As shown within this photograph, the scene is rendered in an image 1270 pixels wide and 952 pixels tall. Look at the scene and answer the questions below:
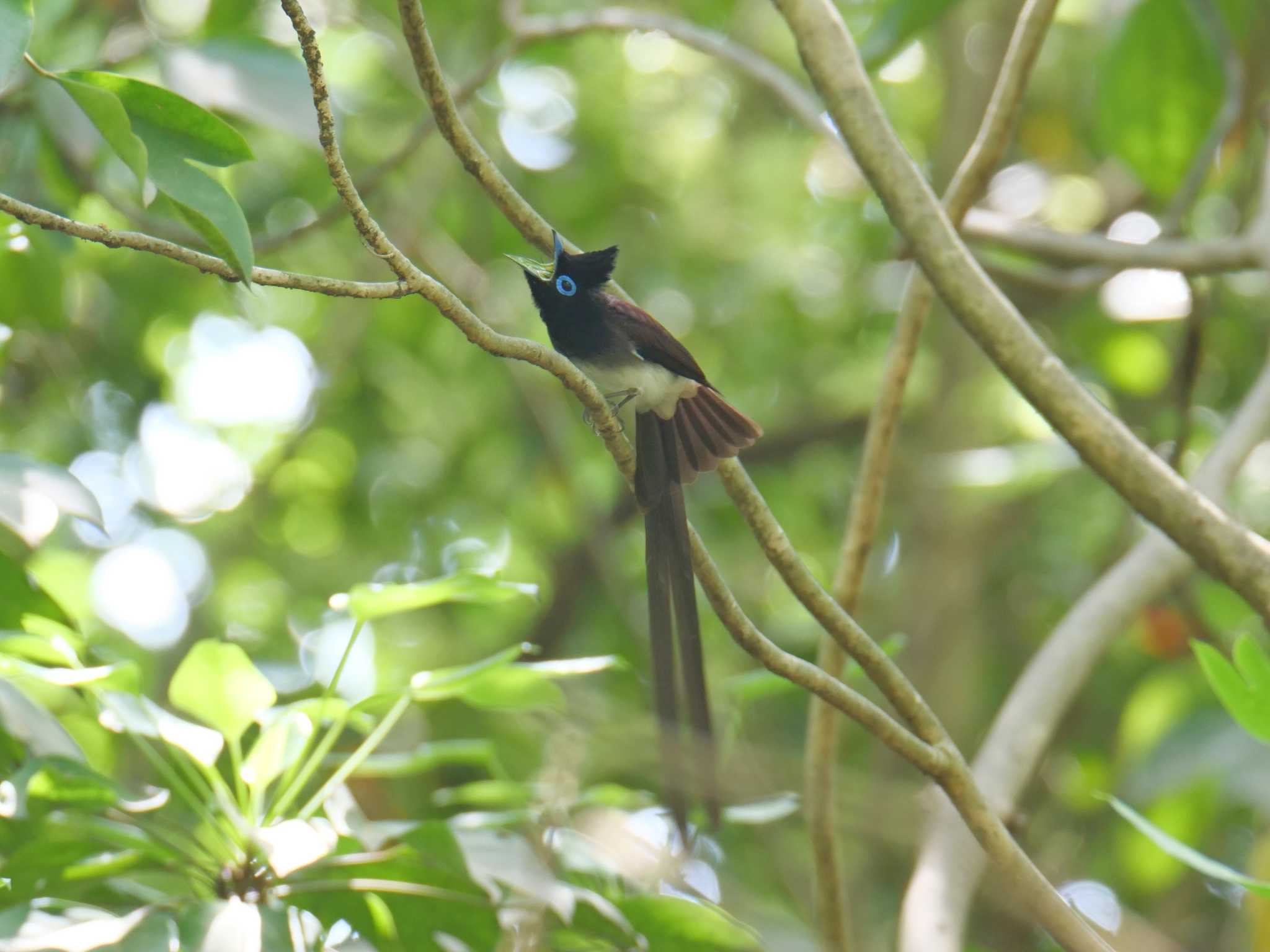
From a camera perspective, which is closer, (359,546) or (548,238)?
(548,238)

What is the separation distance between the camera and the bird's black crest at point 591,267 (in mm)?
2070

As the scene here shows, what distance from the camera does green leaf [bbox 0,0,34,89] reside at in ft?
4.33

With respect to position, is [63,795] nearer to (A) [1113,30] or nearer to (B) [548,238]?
(B) [548,238]

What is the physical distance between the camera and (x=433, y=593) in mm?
1774

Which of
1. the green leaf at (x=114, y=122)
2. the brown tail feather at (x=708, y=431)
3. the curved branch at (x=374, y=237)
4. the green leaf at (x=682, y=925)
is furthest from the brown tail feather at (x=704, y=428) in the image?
the green leaf at (x=114, y=122)

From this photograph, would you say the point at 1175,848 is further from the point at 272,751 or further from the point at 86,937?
the point at 86,937

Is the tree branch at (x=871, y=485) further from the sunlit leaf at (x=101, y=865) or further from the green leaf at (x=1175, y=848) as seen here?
the sunlit leaf at (x=101, y=865)

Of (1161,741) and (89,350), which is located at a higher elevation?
(89,350)

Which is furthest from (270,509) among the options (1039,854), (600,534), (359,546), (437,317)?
(1039,854)

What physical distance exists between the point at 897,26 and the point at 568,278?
868 millimetres

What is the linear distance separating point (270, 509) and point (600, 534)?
5.38 ft

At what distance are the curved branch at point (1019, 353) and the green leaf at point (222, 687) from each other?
1.04 metres

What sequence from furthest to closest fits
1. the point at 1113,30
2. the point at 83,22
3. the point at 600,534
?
the point at 600,534 < the point at 83,22 < the point at 1113,30

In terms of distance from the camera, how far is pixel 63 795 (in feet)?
5.57
